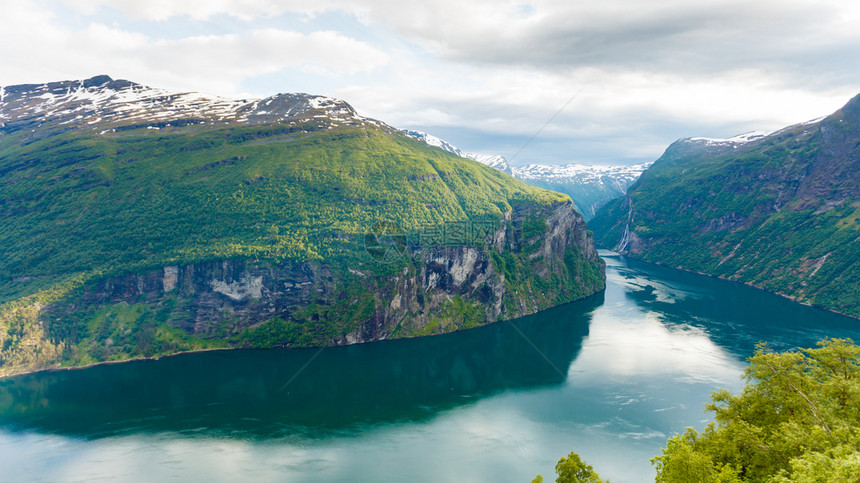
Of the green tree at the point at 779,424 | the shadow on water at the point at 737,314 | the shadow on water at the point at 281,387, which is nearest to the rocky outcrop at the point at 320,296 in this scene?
the shadow on water at the point at 281,387

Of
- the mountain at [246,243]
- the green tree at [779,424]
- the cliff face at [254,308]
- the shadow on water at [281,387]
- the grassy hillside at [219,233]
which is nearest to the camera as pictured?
the green tree at [779,424]

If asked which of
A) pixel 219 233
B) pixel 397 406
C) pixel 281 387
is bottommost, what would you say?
pixel 397 406

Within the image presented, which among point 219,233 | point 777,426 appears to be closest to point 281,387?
point 219,233

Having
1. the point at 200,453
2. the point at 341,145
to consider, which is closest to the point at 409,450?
the point at 200,453

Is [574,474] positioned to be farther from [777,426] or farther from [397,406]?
[397,406]

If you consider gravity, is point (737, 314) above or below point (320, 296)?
below

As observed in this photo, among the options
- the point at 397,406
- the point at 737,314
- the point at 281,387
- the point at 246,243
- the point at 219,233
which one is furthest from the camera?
the point at 737,314

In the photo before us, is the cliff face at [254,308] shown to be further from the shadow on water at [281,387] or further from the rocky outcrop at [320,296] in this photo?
the shadow on water at [281,387]
